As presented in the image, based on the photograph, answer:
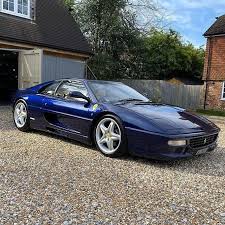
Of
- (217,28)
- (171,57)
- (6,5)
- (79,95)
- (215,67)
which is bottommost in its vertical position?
(79,95)

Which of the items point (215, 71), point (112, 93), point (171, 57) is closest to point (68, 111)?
point (112, 93)

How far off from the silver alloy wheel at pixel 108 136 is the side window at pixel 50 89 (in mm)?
1660

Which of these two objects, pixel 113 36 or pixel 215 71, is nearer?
pixel 215 71

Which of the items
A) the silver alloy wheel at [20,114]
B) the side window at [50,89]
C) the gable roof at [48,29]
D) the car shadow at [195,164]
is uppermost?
the gable roof at [48,29]

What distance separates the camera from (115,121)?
18.9 ft

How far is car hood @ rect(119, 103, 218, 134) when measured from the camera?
5.42m

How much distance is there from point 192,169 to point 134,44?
17646 millimetres

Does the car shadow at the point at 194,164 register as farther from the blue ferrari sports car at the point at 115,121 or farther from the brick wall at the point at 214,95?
the brick wall at the point at 214,95

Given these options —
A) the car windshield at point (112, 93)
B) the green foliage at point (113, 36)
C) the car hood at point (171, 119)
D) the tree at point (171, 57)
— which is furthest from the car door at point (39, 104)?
the tree at point (171, 57)

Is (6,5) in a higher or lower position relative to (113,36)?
higher

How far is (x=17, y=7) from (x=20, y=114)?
8.44m

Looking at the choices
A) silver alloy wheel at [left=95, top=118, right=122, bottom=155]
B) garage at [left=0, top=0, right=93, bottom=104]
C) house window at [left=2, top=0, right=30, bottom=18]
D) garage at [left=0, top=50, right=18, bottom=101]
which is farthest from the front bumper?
garage at [left=0, top=50, right=18, bottom=101]

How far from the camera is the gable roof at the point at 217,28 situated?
63.5 ft

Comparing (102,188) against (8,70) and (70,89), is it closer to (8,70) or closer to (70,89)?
(70,89)
